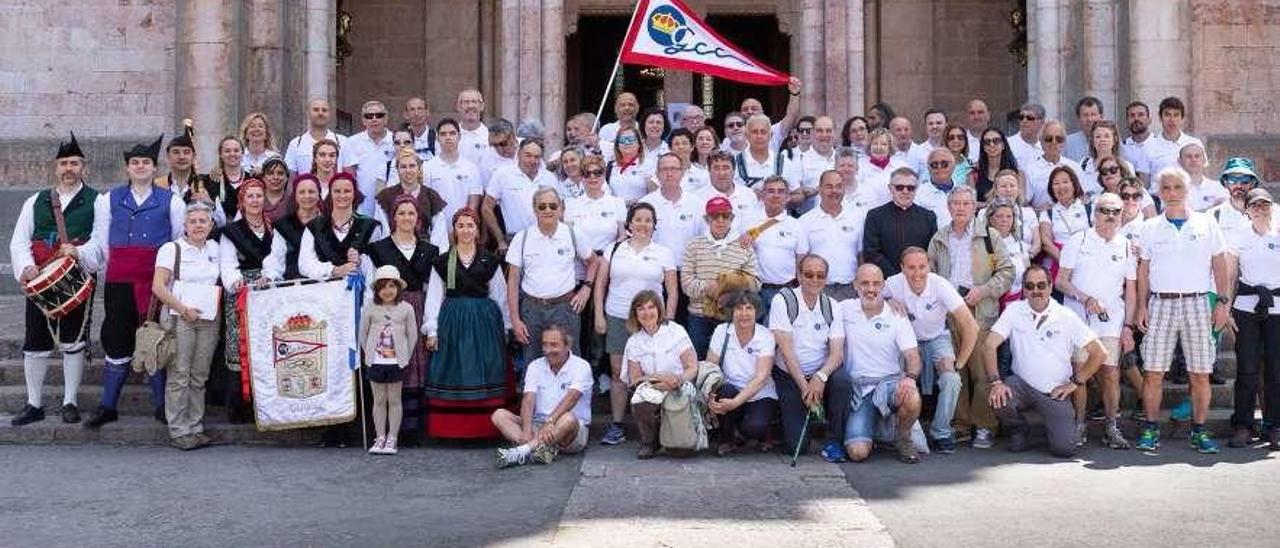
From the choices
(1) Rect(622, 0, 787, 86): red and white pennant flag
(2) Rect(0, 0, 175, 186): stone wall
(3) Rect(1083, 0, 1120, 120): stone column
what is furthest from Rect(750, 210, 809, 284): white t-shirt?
(2) Rect(0, 0, 175, 186): stone wall

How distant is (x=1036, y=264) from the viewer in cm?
993

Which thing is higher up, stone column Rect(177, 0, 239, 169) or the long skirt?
stone column Rect(177, 0, 239, 169)

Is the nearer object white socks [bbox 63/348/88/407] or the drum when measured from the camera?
the drum

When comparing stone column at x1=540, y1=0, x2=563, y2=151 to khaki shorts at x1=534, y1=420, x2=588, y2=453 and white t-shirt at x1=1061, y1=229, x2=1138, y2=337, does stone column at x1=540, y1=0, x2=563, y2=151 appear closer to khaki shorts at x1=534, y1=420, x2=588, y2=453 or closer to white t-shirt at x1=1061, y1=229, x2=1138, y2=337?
khaki shorts at x1=534, y1=420, x2=588, y2=453

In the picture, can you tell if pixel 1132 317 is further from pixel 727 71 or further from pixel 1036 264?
pixel 727 71

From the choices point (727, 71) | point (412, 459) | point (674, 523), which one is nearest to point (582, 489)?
point (674, 523)

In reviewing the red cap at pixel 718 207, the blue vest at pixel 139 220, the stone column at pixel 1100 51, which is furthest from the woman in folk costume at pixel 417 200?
the stone column at pixel 1100 51

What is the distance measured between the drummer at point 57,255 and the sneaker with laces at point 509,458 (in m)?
3.41

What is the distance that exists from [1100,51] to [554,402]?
826 cm

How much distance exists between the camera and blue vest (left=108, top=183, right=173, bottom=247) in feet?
31.4

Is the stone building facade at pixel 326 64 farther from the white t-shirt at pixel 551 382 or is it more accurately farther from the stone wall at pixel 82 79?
the white t-shirt at pixel 551 382

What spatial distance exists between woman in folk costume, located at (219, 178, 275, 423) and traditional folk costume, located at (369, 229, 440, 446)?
2.63 feet

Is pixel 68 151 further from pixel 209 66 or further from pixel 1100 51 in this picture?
pixel 1100 51

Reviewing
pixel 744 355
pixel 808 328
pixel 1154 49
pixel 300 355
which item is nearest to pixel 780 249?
pixel 808 328
